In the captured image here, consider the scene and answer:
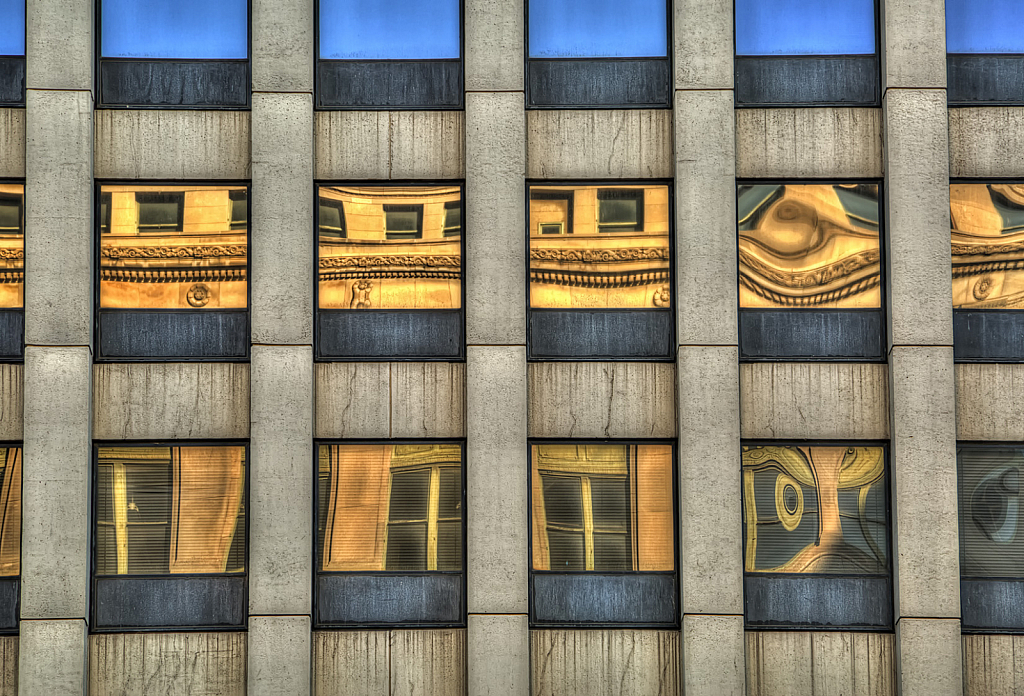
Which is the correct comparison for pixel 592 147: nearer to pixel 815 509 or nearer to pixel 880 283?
pixel 880 283

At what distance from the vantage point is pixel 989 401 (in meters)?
15.6

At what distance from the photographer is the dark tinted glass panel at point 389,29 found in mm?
16438

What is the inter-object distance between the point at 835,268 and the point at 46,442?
34.8ft

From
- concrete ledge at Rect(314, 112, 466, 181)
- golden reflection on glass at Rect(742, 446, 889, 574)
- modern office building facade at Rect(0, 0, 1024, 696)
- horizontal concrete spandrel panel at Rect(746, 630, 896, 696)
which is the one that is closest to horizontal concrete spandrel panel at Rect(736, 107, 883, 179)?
modern office building facade at Rect(0, 0, 1024, 696)

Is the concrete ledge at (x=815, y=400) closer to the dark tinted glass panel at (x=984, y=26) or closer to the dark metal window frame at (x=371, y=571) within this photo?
the dark metal window frame at (x=371, y=571)

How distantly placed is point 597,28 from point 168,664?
10224 millimetres

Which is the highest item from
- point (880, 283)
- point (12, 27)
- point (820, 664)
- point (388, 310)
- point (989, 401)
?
point (12, 27)

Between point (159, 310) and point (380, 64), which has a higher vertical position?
point (380, 64)

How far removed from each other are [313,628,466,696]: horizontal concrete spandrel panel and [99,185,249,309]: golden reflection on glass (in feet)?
15.3

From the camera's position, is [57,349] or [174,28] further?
[174,28]

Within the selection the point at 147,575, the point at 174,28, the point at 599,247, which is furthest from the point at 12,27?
the point at 599,247

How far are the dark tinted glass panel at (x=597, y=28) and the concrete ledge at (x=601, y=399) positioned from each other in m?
4.38

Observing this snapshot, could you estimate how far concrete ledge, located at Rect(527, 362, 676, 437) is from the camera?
51.3 ft

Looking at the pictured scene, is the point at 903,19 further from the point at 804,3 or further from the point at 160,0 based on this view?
the point at 160,0
